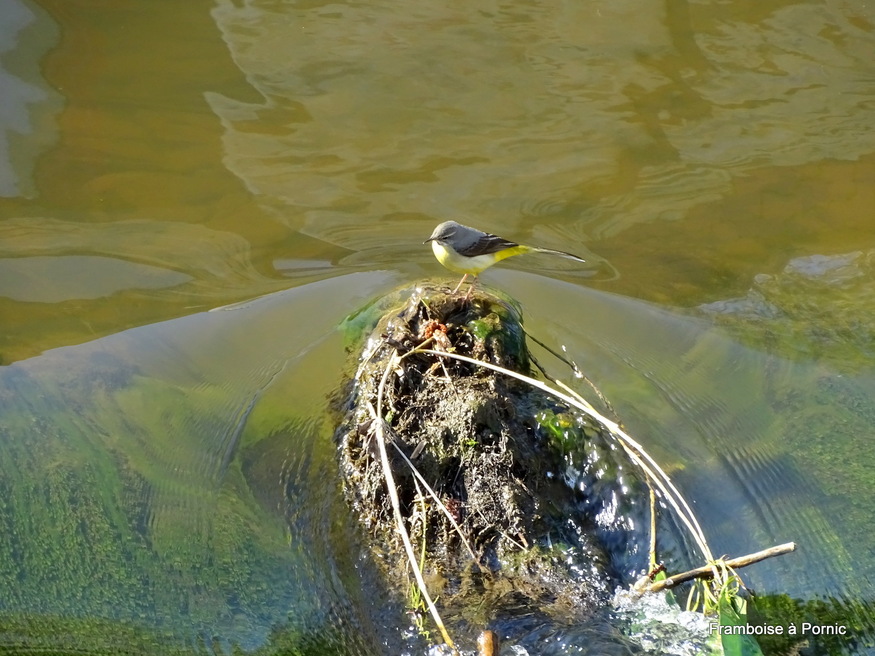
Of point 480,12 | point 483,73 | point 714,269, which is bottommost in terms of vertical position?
point 714,269

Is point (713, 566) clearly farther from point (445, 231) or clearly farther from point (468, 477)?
point (445, 231)

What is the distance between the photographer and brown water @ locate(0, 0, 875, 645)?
481 cm

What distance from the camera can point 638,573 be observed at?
12.4 ft

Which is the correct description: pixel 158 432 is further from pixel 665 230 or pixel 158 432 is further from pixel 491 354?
pixel 665 230

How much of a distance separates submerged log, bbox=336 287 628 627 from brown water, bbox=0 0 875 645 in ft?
2.03

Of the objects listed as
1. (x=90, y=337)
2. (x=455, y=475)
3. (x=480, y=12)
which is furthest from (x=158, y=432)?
(x=480, y=12)

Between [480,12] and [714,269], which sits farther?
[480,12]

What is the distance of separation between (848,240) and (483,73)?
3.57 metres

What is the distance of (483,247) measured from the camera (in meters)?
4.93

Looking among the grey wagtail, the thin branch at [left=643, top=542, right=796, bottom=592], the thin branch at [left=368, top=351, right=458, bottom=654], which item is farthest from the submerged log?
the grey wagtail

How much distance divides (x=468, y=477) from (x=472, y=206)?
355 cm

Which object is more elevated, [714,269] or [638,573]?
[714,269]

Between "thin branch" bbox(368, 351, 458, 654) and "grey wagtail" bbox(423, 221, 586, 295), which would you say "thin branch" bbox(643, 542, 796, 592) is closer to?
"thin branch" bbox(368, 351, 458, 654)

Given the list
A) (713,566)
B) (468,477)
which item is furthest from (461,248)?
(713,566)
